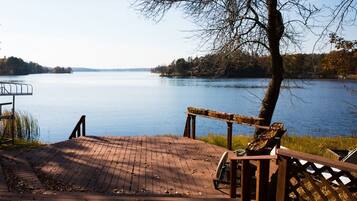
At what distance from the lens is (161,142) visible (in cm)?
1274

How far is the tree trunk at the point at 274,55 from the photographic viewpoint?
11875mm

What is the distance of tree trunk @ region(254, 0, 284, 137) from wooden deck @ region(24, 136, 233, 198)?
191 centimetres

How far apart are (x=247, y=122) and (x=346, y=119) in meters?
20.7

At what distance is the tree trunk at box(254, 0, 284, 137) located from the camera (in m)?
11.9

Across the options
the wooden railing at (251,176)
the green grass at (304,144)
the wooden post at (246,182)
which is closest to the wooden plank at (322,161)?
the wooden railing at (251,176)

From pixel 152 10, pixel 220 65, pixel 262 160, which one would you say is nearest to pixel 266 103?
Answer: pixel 220 65

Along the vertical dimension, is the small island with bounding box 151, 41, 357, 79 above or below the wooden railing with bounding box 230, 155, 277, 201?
above

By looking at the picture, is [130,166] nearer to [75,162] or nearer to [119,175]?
[119,175]

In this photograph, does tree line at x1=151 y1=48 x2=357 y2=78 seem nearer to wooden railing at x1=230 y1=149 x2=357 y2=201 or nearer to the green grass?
the green grass

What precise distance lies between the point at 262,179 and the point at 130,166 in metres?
4.02

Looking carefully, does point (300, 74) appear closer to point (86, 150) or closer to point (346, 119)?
point (86, 150)

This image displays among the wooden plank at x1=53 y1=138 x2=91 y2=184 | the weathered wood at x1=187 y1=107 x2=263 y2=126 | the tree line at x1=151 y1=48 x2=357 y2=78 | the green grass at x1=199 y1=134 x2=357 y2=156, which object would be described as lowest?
the green grass at x1=199 y1=134 x2=357 y2=156

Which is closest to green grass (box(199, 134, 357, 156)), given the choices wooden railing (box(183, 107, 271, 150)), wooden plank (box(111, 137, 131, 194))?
wooden railing (box(183, 107, 271, 150))

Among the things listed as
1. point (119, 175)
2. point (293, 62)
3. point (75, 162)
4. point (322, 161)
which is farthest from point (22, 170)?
point (293, 62)
